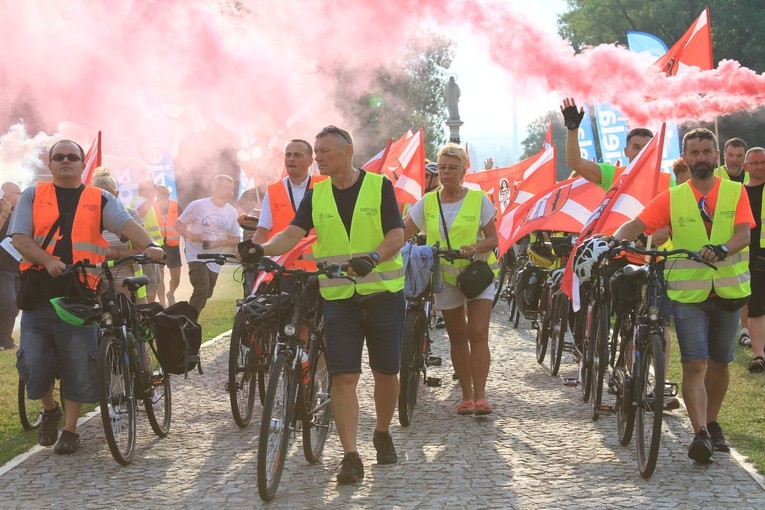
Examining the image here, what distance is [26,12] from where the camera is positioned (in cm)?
1792

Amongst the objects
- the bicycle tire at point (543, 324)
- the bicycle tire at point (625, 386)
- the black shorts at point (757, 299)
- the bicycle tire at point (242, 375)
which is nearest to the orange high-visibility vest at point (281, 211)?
the bicycle tire at point (242, 375)

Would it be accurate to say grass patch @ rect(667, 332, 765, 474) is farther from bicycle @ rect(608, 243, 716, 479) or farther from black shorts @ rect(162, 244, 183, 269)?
black shorts @ rect(162, 244, 183, 269)

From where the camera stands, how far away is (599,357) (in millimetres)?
8875

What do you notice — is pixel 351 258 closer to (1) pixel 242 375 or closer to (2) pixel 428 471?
(2) pixel 428 471

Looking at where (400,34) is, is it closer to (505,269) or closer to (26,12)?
(505,269)

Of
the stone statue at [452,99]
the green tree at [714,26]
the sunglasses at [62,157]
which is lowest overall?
the sunglasses at [62,157]

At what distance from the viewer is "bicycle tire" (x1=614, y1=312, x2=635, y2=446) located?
7.60m

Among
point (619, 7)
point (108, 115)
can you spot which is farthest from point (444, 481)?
point (619, 7)

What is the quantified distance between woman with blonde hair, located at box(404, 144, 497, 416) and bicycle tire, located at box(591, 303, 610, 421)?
77 centimetres

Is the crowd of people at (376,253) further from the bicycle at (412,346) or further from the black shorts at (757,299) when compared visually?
the black shorts at (757,299)

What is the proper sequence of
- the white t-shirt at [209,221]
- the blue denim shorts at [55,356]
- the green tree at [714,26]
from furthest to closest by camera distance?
the green tree at [714,26] → the white t-shirt at [209,221] → the blue denim shorts at [55,356]

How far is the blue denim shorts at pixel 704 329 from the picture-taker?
24.5ft

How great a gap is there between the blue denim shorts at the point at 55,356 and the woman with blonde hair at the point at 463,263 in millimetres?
2594

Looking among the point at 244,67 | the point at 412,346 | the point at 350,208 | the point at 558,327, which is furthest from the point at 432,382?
the point at 244,67
